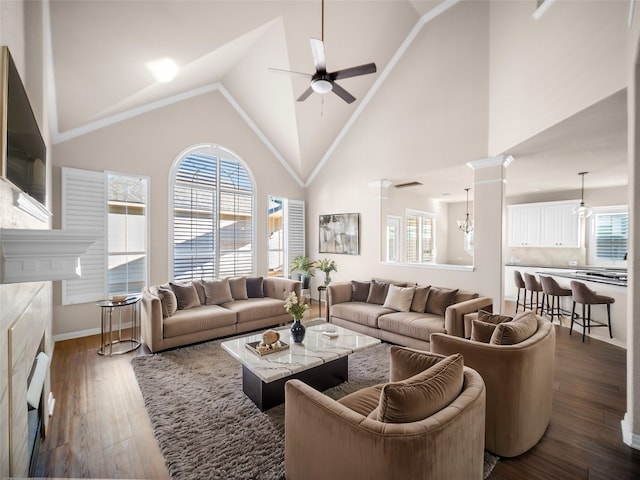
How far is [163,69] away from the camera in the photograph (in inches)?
157

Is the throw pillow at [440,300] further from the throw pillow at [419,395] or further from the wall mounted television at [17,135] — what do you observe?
the wall mounted television at [17,135]

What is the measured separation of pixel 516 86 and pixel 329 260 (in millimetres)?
4450

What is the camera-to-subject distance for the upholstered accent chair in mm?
1232

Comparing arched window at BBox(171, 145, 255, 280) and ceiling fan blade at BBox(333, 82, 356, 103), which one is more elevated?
ceiling fan blade at BBox(333, 82, 356, 103)

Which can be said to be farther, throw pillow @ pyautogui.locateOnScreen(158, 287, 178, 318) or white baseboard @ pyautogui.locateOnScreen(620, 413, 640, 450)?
throw pillow @ pyautogui.locateOnScreen(158, 287, 178, 318)

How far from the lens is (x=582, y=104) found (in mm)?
2684

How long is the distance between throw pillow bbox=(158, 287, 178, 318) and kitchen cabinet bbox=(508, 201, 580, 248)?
7.94 meters

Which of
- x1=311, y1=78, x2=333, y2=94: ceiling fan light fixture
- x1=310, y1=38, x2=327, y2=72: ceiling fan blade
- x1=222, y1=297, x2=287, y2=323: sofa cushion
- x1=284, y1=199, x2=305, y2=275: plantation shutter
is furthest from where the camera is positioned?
x1=284, y1=199, x2=305, y2=275: plantation shutter

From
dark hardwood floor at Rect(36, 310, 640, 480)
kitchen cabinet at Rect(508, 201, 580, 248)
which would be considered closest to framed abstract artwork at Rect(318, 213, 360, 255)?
dark hardwood floor at Rect(36, 310, 640, 480)

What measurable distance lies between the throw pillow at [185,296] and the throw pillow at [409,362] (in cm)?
337

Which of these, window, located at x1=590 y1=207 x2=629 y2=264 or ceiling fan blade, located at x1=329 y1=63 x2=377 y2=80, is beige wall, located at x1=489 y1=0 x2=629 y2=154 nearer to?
ceiling fan blade, located at x1=329 y1=63 x2=377 y2=80

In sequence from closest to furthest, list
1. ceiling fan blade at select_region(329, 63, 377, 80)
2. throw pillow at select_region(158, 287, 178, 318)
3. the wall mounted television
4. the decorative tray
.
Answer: the wall mounted television < the decorative tray < ceiling fan blade at select_region(329, 63, 377, 80) < throw pillow at select_region(158, 287, 178, 318)

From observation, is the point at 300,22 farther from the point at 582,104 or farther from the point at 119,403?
the point at 119,403

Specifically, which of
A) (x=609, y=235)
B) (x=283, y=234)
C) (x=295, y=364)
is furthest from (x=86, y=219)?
(x=609, y=235)
